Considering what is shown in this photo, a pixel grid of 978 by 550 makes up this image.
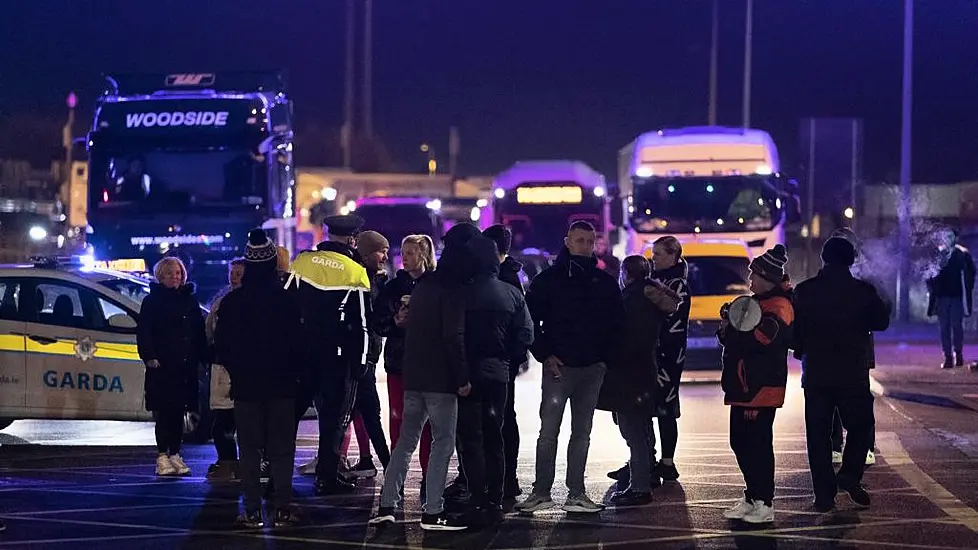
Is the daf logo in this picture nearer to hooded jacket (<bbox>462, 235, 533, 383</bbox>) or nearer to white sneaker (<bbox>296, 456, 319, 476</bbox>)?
white sneaker (<bbox>296, 456, 319, 476</bbox>)

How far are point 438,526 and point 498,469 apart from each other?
53cm

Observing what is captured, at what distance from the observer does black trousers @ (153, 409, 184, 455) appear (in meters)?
10.9

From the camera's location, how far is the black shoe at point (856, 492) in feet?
30.7

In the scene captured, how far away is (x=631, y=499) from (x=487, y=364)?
1.63m

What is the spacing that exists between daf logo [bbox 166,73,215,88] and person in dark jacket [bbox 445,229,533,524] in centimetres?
1566

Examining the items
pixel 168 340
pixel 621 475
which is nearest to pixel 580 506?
pixel 621 475

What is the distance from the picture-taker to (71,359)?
41.2ft

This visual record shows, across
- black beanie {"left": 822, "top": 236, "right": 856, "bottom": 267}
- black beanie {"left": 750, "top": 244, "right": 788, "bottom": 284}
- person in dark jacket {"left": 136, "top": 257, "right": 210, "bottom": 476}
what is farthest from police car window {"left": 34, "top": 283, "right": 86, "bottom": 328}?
black beanie {"left": 822, "top": 236, "right": 856, "bottom": 267}

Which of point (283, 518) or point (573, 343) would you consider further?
point (573, 343)

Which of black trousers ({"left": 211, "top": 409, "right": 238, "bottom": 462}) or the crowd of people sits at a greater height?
the crowd of people

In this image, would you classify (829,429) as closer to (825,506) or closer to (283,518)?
(825,506)

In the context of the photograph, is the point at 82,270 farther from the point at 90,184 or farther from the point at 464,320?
the point at 90,184

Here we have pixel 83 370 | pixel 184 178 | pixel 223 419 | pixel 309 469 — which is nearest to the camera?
pixel 223 419

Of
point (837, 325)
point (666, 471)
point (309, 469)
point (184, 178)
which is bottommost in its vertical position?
point (309, 469)
